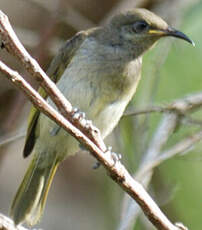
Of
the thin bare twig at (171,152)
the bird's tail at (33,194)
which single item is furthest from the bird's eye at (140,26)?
the bird's tail at (33,194)

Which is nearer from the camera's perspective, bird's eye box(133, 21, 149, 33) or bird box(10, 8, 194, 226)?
bird box(10, 8, 194, 226)

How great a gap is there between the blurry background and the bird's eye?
0.57 m

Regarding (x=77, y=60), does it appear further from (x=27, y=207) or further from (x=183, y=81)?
(x=183, y=81)

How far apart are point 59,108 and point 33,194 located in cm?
141

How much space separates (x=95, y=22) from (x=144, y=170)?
2.94 m

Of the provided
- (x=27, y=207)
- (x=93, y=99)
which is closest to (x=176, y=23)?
(x=93, y=99)

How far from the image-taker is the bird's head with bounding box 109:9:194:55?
4016 millimetres

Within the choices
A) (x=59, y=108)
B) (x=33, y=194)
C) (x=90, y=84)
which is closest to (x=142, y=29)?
(x=90, y=84)

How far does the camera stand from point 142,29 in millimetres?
4109

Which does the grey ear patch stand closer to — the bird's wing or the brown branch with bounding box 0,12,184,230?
the bird's wing

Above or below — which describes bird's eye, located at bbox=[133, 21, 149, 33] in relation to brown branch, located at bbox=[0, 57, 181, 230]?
above

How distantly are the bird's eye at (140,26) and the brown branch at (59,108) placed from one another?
4.50 ft

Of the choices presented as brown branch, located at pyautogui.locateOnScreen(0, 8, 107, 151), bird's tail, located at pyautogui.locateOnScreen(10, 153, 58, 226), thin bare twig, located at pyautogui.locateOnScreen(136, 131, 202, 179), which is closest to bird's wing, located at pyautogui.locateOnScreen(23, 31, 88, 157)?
bird's tail, located at pyautogui.locateOnScreen(10, 153, 58, 226)

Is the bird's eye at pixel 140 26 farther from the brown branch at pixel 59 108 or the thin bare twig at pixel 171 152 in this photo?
the brown branch at pixel 59 108
